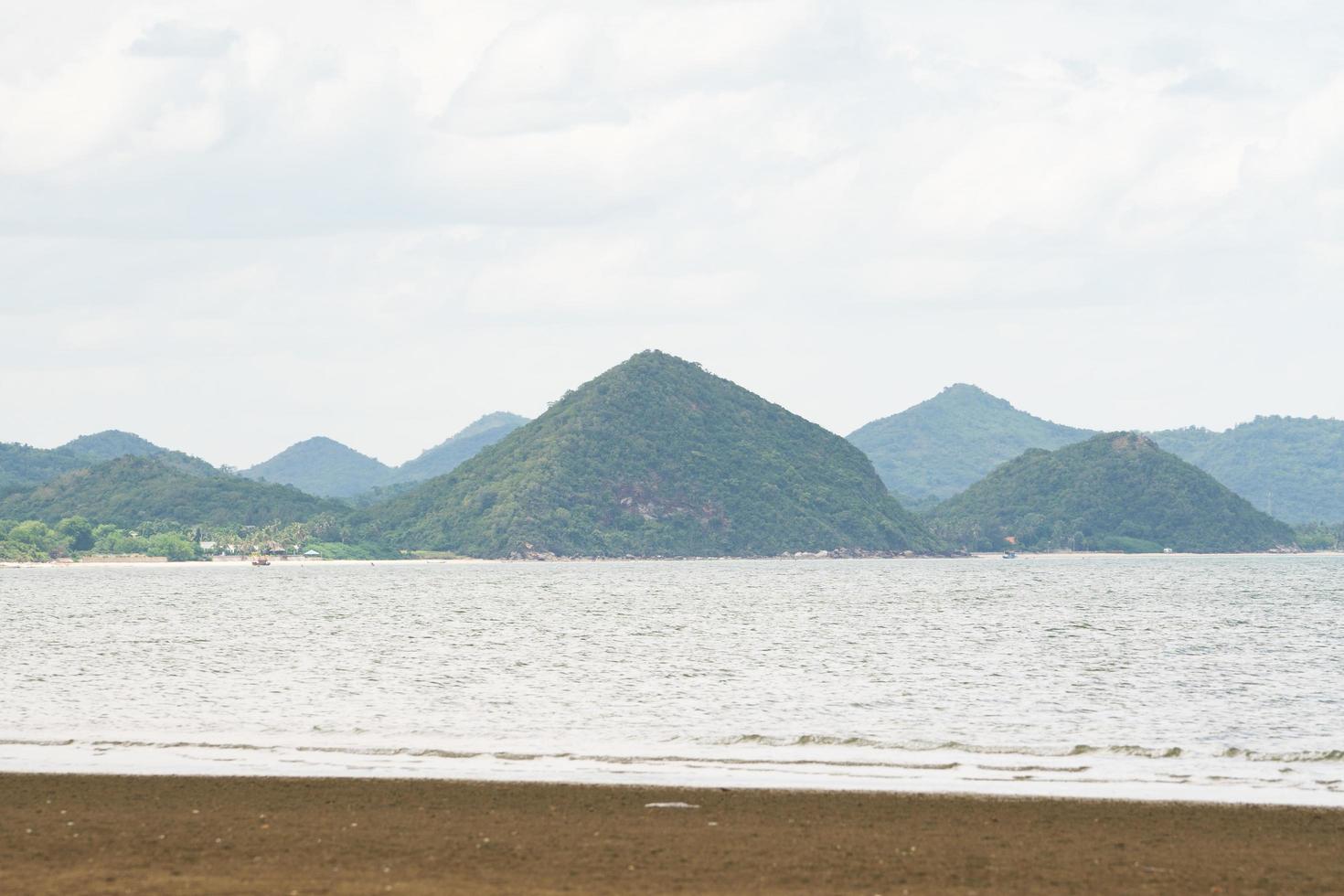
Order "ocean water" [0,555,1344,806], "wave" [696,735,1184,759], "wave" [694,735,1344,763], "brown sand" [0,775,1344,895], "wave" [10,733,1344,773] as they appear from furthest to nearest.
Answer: "wave" [696,735,1184,759] → "wave" [694,735,1344,763] → "wave" [10,733,1344,773] → "ocean water" [0,555,1344,806] → "brown sand" [0,775,1344,895]

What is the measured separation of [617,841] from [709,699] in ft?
90.4

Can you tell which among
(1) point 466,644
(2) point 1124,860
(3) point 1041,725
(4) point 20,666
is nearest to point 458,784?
(2) point 1124,860

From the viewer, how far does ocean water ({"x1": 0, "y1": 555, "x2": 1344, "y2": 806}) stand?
33406mm

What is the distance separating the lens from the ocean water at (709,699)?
33.4m

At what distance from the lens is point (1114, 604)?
13400cm

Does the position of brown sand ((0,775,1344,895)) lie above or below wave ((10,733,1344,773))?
above

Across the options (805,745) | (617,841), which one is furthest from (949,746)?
(617,841)

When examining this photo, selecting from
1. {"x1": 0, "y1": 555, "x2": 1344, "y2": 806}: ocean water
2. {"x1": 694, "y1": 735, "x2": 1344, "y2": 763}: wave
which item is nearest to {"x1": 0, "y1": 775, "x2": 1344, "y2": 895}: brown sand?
{"x1": 0, "y1": 555, "x2": 1344, "y2": 806}: ocean water

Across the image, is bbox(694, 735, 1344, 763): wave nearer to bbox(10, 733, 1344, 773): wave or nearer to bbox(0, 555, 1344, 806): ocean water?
bbox(10, 733, 1344, 773): wave

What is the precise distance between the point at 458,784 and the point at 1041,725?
63.2ft

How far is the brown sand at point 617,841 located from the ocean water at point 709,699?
137 inches

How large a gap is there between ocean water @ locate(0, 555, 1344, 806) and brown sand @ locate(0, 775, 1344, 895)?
3476 millimetres

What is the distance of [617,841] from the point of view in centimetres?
2303

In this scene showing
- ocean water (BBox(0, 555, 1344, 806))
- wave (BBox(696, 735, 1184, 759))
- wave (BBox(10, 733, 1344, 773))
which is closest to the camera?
ocean water (BBox(0, 555, 1344, 806))
